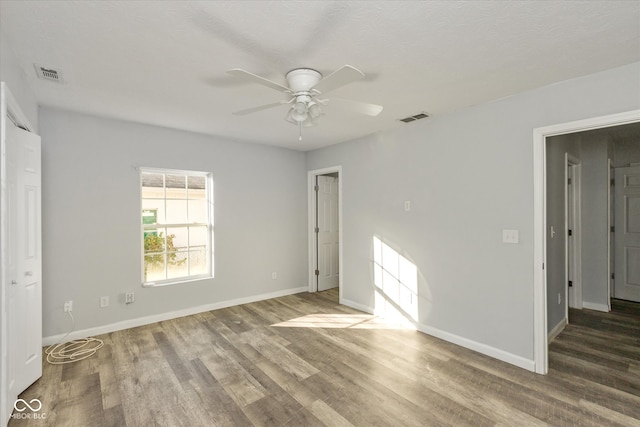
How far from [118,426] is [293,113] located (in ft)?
8.04

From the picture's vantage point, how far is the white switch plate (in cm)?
283

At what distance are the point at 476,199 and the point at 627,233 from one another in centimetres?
345

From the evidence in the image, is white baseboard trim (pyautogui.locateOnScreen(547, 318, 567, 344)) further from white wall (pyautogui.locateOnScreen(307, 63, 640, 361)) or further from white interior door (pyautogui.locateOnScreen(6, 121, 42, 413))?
white interior door (pyautogui.locateOnScreen(6, 121, 42, 413))

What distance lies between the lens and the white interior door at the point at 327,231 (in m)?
5.49

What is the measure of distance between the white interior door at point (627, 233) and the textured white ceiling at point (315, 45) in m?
3.48

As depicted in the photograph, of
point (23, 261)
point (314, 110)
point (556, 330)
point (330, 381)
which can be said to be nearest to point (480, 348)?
point (556, 330)

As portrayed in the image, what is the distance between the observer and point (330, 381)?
2.55 metres

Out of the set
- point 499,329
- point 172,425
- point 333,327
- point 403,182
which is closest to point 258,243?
point 333,327

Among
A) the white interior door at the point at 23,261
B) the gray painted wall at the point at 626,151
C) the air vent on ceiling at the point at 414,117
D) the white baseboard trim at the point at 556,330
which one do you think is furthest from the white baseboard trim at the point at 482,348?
the gray painted wall at the point at 626,151

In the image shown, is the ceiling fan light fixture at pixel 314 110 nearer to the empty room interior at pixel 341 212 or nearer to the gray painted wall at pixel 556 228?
the empty room interior at pixel 341 212

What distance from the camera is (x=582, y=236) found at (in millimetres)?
4418

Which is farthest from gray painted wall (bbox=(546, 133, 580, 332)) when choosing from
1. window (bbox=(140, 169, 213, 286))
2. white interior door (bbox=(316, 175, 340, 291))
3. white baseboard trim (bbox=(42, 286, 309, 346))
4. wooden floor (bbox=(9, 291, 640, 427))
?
window (bbox=(140, 169, 213, 286))

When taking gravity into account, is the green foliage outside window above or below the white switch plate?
below

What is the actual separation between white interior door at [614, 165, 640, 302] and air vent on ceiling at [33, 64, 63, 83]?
7054 millimetres
